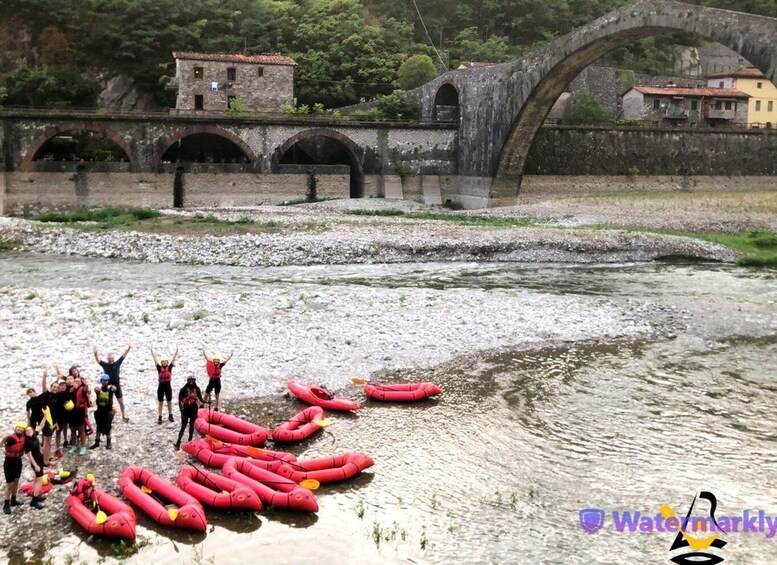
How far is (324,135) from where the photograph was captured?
45.3m

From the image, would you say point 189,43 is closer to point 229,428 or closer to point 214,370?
point 214,370

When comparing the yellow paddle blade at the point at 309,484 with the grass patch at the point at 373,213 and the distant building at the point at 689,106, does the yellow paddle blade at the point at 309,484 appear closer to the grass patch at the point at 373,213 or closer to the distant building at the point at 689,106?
the grass patch at the point at 373,213

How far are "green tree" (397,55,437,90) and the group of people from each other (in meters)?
47.7

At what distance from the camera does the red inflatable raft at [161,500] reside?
28.6 ft

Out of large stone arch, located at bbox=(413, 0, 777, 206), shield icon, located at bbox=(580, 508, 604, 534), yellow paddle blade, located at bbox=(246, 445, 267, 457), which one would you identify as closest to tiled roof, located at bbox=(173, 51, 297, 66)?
large stone arch, located at bbox=(413, 0, 777, 206)

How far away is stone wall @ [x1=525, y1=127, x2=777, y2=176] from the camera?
47.9 m

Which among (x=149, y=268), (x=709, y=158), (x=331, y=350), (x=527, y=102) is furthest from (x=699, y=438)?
(x=709, y=158)

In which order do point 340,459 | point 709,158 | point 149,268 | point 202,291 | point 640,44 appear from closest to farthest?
point 340,459 → point 202,291 → point 149,268 → point 709,158 → point 640,44

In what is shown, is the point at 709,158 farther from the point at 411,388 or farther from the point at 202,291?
the point at 411,388

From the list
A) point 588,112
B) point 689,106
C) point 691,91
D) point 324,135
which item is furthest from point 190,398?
point 691,91

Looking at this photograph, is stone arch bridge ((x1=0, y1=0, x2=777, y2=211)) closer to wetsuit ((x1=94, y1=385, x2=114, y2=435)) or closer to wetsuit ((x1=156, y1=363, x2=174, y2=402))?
wetsuit ((x1=156, y1=363, x2=174, y2=402))

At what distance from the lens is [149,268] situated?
2531 cm

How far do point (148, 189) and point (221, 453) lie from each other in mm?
34718

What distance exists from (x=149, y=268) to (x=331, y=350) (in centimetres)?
1206
